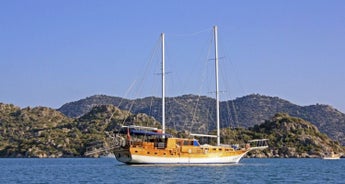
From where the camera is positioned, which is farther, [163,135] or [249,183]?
[163,135]

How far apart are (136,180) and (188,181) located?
5646mm

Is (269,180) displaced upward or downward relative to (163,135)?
downward

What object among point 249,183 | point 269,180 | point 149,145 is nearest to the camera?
point 249,183

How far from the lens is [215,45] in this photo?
345ft

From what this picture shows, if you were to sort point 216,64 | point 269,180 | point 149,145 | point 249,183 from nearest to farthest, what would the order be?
point 249,183
point 269,180
point 149,145
point 216,64

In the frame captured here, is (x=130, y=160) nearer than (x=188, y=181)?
No

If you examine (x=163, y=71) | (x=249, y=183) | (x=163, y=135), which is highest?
(x=163, y=71)

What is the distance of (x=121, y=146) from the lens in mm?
98562

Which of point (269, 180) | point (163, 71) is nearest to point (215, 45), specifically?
point (163, 71)

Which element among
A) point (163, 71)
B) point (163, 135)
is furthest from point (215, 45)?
point (163, 135)

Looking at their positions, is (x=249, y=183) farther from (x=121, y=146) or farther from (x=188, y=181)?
(x=121, y=146)

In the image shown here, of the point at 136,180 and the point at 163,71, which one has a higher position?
the point at 163,71

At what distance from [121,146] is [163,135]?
22.0 ft

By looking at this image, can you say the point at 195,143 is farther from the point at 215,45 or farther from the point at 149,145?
the point at 215,45
